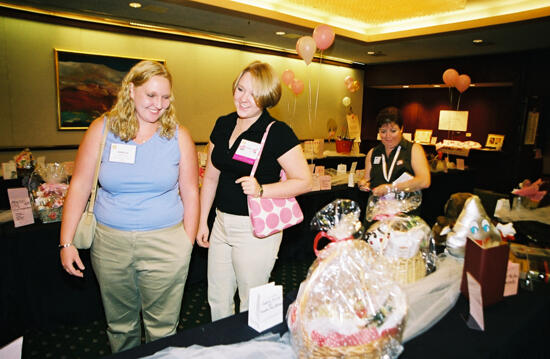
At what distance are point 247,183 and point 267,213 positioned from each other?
15cm

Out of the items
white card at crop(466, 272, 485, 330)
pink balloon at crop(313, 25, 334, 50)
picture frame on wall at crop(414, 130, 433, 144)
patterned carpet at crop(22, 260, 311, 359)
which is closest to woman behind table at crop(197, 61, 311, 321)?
white card at crop(466, 272, 485, 330)

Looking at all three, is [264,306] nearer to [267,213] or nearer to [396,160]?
[267,213]

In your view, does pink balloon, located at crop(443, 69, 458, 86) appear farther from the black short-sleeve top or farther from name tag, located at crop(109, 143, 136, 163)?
name tag, located at crop(109, 143, 136, 163)

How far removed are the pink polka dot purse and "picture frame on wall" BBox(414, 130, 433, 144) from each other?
A: 7.77 meters

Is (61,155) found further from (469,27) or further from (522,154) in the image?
(522,154)

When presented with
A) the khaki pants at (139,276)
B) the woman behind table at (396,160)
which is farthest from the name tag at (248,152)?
the woman behind table at (396,160)

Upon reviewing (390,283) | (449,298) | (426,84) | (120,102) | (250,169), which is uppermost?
(426,84)

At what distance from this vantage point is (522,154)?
6836mm

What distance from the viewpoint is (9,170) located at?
3107 millimetres

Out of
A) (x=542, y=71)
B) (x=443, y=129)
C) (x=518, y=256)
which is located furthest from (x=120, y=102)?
(x=443, y=129)

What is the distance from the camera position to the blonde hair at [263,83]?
57.5 inches

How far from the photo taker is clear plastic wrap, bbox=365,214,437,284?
3.93 ft

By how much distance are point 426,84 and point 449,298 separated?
754 cm

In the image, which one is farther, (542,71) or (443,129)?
(443,129)
